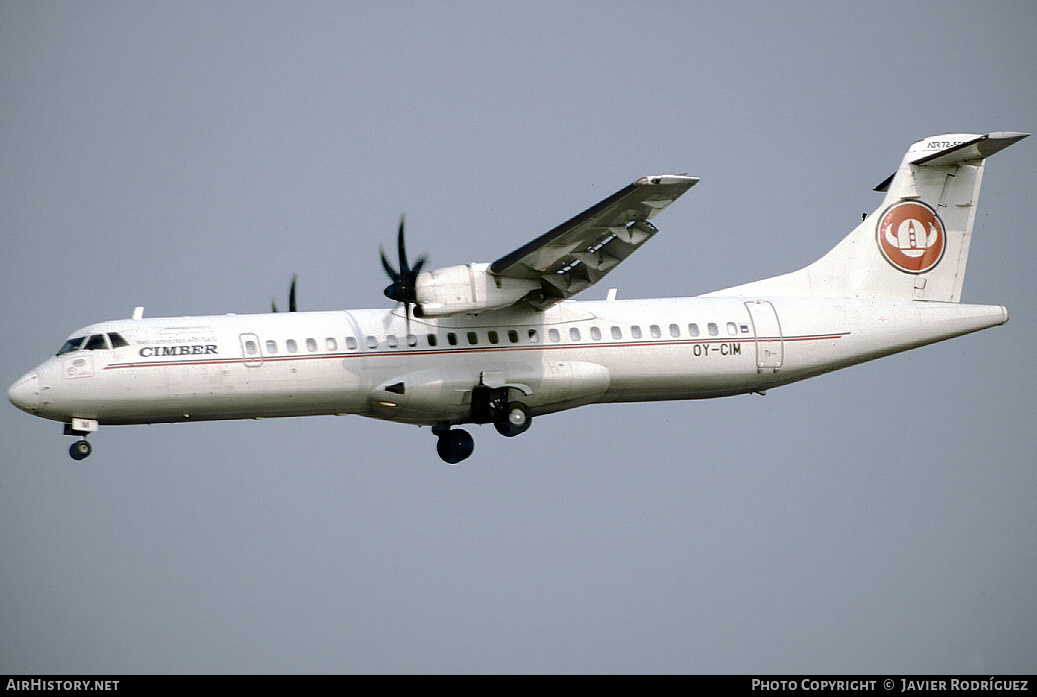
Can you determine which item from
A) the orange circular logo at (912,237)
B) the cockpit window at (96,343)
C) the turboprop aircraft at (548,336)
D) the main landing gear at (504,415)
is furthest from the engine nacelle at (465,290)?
the orange circular logo at (912,237)

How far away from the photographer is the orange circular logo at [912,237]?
32000 millimetres

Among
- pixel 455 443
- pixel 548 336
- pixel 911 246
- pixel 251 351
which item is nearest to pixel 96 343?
pixel 251 351

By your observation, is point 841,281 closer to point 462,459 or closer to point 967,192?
point 967,192

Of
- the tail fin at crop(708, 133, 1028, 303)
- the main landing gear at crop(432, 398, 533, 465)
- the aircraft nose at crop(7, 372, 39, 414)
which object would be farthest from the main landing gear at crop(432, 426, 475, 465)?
the aircraft nose at crop(7, 372, 39, 414)

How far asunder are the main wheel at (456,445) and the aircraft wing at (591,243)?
3.60m

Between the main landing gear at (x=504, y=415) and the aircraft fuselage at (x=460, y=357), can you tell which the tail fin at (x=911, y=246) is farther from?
the main landing gear at (x=504, y=415)

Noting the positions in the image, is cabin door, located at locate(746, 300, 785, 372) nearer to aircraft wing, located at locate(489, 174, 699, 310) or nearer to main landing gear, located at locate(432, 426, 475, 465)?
aircraft wing, located at locate(489, 174, 699, 310)

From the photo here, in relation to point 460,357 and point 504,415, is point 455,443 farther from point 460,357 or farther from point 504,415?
point 460,357

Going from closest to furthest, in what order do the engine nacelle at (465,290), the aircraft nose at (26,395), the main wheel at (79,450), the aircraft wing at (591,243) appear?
the aircraft wing at (591,243) → the engine nacelle at (465,290) → the aircraft nose at (26,395) → the main wheel at (79,450)

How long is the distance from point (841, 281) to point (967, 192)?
3344mm
